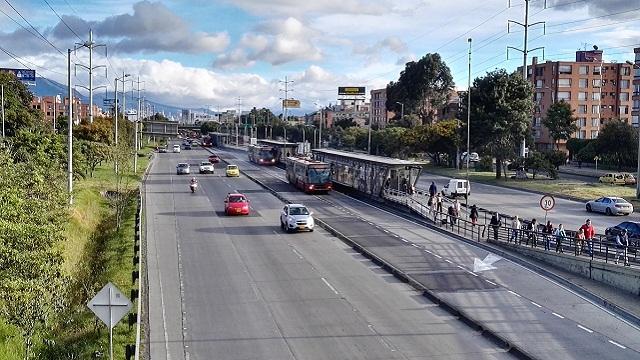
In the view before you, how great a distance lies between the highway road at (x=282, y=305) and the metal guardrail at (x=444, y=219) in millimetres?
6740

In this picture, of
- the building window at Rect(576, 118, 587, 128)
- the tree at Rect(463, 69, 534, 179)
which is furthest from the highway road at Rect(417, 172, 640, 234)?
the building window at Rect(576, 118, 587, 128)

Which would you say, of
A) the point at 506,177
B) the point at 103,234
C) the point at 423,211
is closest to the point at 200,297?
the point at 103,234

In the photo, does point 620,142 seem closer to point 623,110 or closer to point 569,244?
point 623,110

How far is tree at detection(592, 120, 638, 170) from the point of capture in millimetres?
81188

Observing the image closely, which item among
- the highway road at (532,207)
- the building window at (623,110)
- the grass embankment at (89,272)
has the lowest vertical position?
the grass embankment at (89,272)

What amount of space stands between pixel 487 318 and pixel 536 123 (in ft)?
341

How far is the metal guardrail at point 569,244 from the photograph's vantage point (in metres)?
26.0

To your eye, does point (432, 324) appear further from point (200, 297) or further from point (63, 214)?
point (63, 214)

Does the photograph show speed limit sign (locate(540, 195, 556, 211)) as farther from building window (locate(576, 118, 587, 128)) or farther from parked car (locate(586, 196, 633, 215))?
building window (locate(576, 118, 587, 128))

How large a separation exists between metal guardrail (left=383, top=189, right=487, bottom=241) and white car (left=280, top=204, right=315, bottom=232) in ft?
23.5

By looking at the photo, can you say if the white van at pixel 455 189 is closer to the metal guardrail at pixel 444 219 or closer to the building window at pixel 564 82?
the metal guardrail at pixel 444 219

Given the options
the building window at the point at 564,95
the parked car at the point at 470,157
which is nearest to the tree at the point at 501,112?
the parked car at the point at 470,157

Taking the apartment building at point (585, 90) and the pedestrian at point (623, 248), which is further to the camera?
the apartment building at point (585, 90)

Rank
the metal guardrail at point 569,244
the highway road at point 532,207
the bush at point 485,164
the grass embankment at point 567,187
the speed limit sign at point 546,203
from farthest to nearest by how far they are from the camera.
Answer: the bush at point 485,164 → the grass embankment at point 567,187 → the highway road at point 532,207 → the speed limit sign at point 546,203 → the metal guardrail at point 569,244
